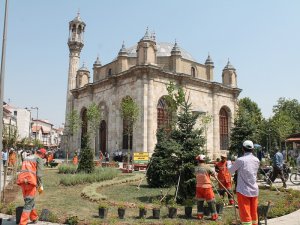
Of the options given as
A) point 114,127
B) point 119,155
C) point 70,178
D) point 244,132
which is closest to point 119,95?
point 114,127

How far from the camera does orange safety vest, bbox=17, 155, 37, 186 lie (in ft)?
24.2

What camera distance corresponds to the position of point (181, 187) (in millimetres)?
10453

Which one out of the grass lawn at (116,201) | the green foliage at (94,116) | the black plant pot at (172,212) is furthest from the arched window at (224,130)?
the black plant pot at (172,212)

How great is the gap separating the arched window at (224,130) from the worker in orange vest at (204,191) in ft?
104

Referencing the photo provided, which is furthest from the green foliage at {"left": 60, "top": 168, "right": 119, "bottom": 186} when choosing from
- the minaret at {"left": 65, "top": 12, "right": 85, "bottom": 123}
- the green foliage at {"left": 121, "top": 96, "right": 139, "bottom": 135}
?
the minaret at {"left": 65, "top": 12, "right": 85, "bottom": 123}

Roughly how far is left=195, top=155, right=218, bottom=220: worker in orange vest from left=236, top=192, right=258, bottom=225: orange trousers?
8.51 feet

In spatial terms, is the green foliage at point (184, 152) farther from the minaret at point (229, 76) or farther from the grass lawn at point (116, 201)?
the minaret at point (229, 76)

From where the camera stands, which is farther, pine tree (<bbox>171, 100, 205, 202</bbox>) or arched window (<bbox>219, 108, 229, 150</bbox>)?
arched window (<bbox>219, 108, 229, 150</bbox>)

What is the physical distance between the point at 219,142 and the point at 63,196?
94.0 feet

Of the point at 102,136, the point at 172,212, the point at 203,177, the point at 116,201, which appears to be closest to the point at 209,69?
the point at 102,136

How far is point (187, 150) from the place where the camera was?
424 inches

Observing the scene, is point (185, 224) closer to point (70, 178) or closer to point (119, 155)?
point (70, 178)

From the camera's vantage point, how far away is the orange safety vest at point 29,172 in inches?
290

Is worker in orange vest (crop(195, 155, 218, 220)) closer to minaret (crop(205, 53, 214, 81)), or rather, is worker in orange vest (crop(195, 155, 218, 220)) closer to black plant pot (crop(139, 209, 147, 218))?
black plant pot (crop(139, 209, 147, 218))
